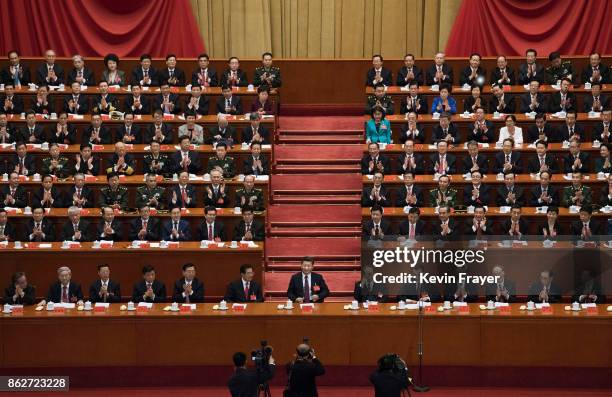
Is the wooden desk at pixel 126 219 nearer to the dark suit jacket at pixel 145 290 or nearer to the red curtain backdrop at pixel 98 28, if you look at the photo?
the dark suit jacket at pixel 145 290

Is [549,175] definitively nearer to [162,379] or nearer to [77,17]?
[162,379]

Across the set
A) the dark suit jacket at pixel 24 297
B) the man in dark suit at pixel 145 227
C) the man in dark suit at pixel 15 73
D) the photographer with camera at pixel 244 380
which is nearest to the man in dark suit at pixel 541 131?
the man in dark suit at pixel 145 227

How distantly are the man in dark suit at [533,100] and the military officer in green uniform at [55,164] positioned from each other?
6.67m

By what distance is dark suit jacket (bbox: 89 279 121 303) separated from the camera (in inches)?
487

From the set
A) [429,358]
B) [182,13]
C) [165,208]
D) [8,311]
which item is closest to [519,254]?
[429,358]

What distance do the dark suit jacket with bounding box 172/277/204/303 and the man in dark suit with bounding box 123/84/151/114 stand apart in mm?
4499

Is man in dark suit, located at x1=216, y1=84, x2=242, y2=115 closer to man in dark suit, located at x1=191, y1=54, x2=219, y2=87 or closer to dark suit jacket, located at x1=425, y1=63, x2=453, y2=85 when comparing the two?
man in dark suit, located at x1=191, y1=54, x2=219, y2=87

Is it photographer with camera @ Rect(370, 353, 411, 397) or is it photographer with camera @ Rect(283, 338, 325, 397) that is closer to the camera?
photographer with camera @ Rect(370, 353, 411, 397)

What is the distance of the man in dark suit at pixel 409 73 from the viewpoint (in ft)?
54.1

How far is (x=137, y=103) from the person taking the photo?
16.1 metres

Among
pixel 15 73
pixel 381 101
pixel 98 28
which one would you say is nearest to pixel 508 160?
pixel 381 101

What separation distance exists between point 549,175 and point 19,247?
22.5 ft

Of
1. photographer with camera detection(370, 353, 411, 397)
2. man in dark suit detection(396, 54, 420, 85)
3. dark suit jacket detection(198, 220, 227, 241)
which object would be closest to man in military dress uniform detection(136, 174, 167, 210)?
dark suit jacket detection(198, 220, 227, 241)

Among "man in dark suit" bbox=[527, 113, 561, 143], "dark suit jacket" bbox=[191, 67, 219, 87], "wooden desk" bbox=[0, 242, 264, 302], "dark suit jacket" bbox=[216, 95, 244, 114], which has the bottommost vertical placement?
"wooden desk" bbox=[0, 242, 264, 302]
